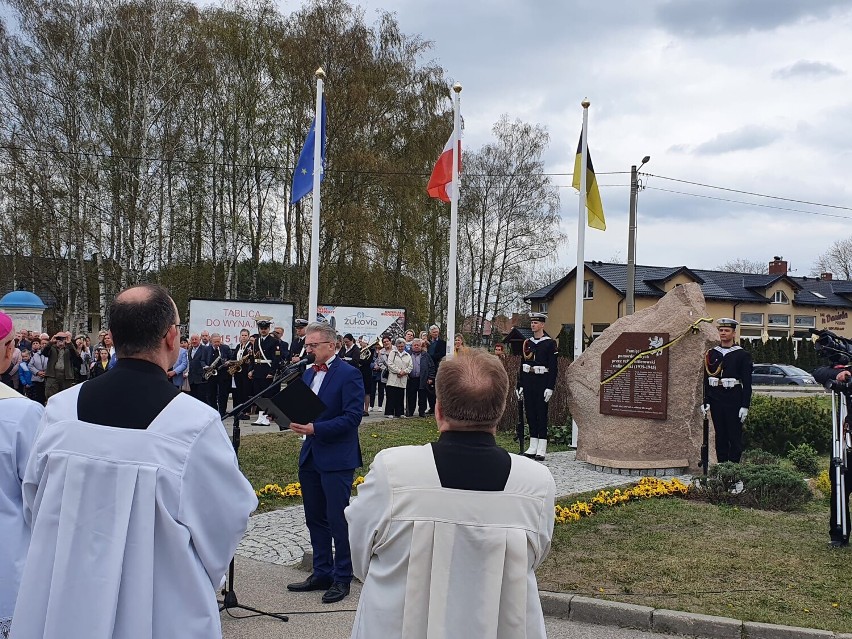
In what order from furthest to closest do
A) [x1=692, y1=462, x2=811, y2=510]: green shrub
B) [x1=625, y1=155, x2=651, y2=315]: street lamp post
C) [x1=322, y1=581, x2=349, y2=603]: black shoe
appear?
[x1=625, y1=155, x2=651, y2=315]: street lamp post, [x1=692, y1=462, x2=811, y2=510]: green shrub, [x1=322, y1=581, x2=349, y2=603]: black shoe

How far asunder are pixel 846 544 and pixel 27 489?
6.86 meters

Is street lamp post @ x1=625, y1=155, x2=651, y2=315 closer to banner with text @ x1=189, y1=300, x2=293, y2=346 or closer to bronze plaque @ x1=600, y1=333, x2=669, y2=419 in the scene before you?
banner with text @ x1=189, y1=300, x2=293, y2=346

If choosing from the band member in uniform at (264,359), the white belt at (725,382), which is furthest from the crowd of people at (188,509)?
the band member in uniform at (264,359)

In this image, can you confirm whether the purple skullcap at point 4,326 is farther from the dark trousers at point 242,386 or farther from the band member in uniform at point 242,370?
the dark trousers at point 242,386

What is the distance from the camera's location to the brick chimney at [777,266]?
63250mm

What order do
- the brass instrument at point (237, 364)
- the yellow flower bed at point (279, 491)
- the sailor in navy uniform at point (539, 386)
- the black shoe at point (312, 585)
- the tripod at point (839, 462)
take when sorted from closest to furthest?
the black shoe at point (312, 585) < the tripod at point (839, 462) < the yellow flower bed at point (279, 491) < the sailor in navy uniform at point (539, 386) < the brass instrument at point (237, 364)

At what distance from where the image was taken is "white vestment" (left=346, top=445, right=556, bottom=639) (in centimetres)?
247

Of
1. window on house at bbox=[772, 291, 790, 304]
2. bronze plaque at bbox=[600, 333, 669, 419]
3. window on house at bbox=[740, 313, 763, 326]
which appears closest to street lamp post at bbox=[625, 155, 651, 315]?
bronze plaque at bbox=[600, 333, 669, 419]

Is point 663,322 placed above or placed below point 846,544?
above

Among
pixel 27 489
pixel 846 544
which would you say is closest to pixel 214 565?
pixel 27 489

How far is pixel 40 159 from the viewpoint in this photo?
25719 mm

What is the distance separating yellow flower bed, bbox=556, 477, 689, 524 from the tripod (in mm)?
2251

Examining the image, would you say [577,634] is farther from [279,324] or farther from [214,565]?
[279,324]

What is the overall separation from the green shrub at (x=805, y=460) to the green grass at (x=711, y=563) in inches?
125
